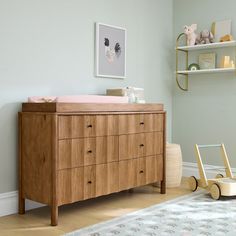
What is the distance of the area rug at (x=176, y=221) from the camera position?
2.59 meters

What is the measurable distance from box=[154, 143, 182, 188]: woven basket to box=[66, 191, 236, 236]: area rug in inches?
23.1

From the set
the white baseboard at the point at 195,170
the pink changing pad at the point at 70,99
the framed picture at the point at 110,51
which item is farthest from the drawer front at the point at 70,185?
the white baseboard at the point at 195,170

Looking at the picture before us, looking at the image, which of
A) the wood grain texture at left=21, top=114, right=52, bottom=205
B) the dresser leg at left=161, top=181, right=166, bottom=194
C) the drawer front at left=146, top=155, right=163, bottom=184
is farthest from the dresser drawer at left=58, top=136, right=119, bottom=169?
the dresser leg at left=161, top=181, right=166, bottom=194

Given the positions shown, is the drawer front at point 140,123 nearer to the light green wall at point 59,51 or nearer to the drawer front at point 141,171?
the drawer front at point 141,171

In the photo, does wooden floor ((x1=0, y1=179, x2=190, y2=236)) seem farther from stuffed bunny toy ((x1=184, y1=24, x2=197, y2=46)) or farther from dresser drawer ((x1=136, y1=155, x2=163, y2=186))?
stuffed bunny toy ((x1=184, y1=24, x2=197, y2=46))

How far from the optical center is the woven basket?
3996 millimetres

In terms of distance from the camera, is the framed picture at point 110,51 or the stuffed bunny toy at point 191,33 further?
the stuffed bunny toy at point 191,33

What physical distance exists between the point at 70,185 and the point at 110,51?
5.13ft

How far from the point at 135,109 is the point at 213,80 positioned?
4.64 feet

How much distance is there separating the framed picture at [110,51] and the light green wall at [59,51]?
0.22 feet

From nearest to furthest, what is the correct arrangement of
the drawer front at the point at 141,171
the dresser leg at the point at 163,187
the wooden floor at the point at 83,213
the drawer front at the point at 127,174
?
the wooden floor at the point at 83,213, the drawer front at the point at 127,174, the drawer front at the point at 141,171, the dresser leg at the point at 163,187

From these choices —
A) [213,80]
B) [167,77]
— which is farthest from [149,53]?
[213,80]

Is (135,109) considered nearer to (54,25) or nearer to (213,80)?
(54,25)

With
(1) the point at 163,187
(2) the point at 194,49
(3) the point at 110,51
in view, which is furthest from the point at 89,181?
(2) the point at 194,49
